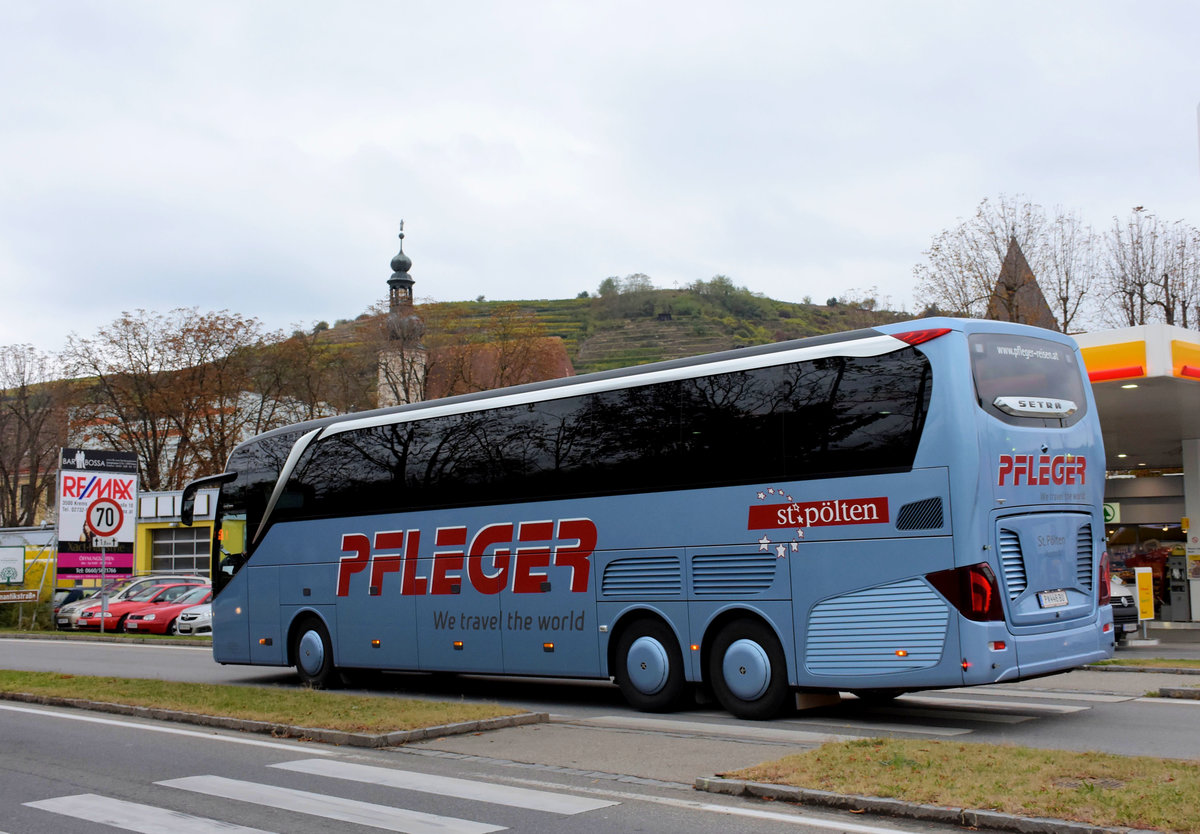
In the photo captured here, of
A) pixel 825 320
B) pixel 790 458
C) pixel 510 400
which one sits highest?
pixel 825 320

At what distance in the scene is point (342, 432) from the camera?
16312 mm

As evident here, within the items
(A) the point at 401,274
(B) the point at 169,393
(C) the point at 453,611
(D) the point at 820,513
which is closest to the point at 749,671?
(D) the point at 820,513

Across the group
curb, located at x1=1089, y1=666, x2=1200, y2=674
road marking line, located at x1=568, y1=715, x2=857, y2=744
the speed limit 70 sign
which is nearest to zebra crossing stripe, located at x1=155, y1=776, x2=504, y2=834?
road marking line, located at x1=568, y1=715, x2=857, y2=744

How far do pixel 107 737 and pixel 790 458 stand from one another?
7.31 meters

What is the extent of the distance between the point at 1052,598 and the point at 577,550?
16.9ft

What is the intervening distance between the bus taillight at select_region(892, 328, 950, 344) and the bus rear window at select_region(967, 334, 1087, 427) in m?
0.29

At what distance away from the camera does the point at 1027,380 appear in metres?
11.2

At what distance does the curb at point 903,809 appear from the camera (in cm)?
643

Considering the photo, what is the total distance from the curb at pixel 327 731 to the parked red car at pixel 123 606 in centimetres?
2050

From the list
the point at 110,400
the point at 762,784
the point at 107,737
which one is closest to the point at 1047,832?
the point at 762,784

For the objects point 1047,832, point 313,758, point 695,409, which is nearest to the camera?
point 1047,832

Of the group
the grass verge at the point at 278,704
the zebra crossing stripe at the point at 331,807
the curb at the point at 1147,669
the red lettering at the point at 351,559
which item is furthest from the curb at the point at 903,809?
the curb at the point at 1147,669

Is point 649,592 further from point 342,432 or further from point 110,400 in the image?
point 110,400

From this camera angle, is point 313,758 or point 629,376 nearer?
point 313,758
